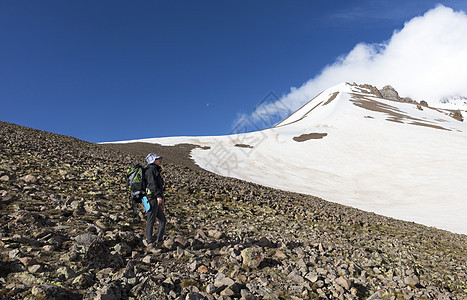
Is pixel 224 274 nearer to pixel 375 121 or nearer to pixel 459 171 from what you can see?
pixel 459 171

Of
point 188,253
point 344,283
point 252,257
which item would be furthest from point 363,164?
point 188,253

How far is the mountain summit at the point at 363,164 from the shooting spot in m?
30.9

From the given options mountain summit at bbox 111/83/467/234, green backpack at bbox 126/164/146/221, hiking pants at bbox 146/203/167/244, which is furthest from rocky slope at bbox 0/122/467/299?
mountain summit at bbox 111/83/467/234

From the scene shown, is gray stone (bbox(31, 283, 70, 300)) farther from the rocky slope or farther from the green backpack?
the green backpack

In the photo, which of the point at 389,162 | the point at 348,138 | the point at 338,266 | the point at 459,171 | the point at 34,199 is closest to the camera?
the point at 338,266

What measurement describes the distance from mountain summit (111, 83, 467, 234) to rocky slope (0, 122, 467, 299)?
16382 millimetres

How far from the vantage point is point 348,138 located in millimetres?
67062

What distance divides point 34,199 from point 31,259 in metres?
5.27

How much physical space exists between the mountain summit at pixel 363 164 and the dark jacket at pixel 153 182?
24490mm

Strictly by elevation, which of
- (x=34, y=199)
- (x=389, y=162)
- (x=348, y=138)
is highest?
(x=348, y=138)

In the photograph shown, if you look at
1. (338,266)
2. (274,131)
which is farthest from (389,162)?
(338,266)

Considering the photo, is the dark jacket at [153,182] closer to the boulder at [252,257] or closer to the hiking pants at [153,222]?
the hiking pants at [153,222]

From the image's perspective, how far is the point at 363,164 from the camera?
50906 mm

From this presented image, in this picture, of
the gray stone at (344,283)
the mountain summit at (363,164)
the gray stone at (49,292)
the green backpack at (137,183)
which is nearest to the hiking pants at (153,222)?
the green backpack at (137,183)
